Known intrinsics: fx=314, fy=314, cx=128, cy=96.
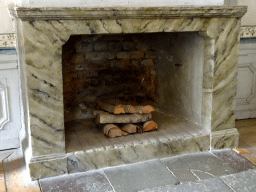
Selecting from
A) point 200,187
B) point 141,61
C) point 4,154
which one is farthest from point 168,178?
point 4,154

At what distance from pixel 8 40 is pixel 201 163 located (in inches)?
75.4

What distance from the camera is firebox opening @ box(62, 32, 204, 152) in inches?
111

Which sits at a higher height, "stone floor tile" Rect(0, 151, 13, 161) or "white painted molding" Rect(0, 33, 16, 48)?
"white painted molding" Rect(0, 33, 16, 48)

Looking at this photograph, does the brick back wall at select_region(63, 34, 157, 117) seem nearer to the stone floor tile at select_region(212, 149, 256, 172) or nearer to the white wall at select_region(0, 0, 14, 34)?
the white wall at select_region(0, 0, 14, 34)

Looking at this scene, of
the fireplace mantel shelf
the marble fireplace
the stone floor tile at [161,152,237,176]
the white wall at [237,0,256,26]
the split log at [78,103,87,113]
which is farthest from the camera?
the white wall at [237,0,256,26]

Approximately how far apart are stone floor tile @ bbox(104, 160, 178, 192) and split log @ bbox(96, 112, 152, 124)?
41 cm

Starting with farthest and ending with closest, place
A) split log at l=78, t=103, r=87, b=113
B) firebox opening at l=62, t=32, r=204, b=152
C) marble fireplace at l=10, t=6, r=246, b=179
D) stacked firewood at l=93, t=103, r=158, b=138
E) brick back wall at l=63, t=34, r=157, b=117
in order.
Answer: split log at l=78, t=103, r=87, b=113 < brick back wall at l=63, t=34, r=157, b=117 < firebox opening at l=62, t=32, r=204, b=152 < stacked firewood at l=93, t=103, r=158, b=138 < marble fireplace at l=10, t=6, r=246, b=179

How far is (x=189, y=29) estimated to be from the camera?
2.47 m

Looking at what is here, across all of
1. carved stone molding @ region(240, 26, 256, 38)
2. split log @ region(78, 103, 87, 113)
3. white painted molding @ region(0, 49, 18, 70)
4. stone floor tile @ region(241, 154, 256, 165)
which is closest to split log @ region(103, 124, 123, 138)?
split log @ region(78, 103, 87, 113)

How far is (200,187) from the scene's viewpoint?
2191mm

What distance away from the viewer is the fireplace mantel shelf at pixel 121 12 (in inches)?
80.4

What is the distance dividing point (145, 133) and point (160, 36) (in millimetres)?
1033

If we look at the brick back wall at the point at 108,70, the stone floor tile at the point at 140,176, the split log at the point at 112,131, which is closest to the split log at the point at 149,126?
the split log at the point at 112,131

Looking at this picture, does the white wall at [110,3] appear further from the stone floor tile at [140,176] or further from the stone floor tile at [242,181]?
the stone floor tile at [242,181]
